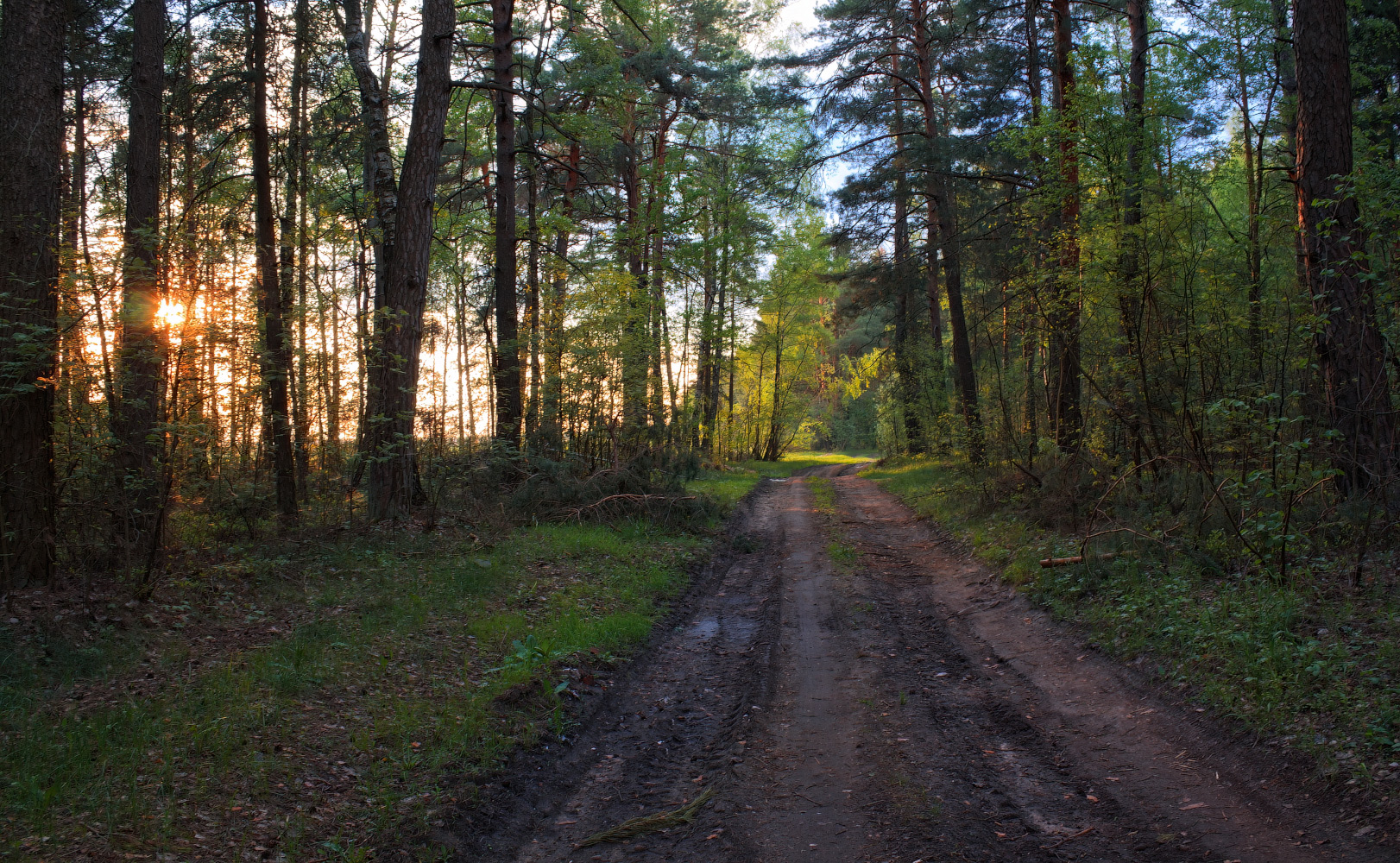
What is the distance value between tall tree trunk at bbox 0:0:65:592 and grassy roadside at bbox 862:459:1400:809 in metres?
8.81

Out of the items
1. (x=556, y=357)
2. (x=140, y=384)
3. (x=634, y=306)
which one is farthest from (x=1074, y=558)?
(x=634, y=306)

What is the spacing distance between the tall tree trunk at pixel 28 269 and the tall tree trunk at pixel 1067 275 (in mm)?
10761

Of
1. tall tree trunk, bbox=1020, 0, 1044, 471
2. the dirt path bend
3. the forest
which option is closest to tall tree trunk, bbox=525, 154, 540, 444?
the forest

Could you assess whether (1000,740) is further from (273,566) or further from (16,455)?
(16,455)

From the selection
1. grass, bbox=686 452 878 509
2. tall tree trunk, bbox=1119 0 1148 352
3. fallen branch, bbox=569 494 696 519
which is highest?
tall tree trunk, bbox=1119 0 1148 352

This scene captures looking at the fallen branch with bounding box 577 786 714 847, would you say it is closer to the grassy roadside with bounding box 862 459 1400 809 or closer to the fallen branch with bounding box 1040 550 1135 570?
the grassy roadside with bounding box 862 459 1400 809

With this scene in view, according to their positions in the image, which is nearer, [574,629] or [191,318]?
[191,318]

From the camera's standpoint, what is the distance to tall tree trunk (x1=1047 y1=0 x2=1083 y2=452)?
9680 millimetres

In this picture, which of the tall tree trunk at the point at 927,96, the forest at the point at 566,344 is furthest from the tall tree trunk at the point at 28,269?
the tall tree trunk at the point at 927,96

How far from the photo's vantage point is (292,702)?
16.0 feet

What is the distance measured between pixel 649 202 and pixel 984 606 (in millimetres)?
17237

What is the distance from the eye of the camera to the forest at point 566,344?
5.70 metres

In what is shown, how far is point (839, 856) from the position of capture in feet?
11.5

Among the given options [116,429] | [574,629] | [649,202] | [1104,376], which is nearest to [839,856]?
[574,629]
